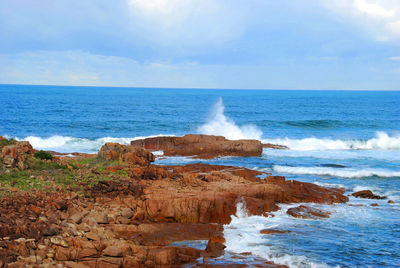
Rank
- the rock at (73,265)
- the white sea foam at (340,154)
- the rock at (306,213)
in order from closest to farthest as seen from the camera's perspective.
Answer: the rock at (73,265) → the rock at (306,213) → the white sea foam at (340,154)

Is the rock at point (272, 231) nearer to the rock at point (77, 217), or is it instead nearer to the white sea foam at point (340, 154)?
A: the rock at point (77, 217)

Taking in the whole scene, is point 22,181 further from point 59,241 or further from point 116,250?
point 116,250

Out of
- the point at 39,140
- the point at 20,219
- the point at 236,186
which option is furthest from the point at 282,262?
the point at 39,140

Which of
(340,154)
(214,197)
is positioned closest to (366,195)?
(214,197)

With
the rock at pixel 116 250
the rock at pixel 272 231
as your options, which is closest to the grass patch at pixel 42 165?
the rock at pixel 116 250

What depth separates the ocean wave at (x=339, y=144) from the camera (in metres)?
44.4

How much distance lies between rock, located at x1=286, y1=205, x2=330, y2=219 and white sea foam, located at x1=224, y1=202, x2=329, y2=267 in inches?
15.7

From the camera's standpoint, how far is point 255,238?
48.6ft

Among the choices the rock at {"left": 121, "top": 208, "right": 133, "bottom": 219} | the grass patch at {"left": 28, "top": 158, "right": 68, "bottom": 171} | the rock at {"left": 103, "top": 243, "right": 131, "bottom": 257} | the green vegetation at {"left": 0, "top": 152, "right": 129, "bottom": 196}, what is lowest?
the rock at {"left": 103, "top": 243, "right": 131, "bottom": 257}

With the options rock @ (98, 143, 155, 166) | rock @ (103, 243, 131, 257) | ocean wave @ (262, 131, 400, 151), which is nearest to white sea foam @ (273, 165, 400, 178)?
rock @ (98, 143, 155, 166)

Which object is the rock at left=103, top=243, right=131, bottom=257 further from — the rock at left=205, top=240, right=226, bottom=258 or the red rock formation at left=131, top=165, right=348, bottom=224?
the red rock formation at left=131, top=165, right=348, bottom=224

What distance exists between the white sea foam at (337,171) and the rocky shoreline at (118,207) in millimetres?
5275

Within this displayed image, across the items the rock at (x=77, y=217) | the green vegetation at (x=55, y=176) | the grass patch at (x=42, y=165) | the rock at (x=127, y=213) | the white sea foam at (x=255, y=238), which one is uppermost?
the grass patch at (x=42, y=165)

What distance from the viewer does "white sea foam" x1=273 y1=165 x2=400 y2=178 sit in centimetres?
2822
